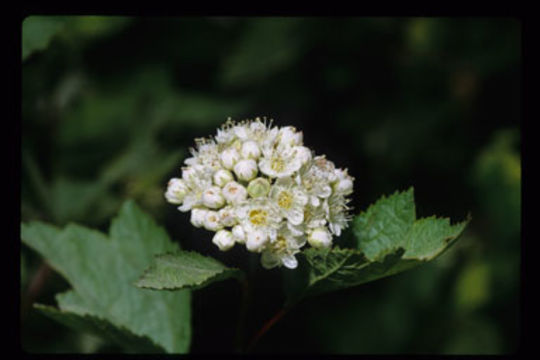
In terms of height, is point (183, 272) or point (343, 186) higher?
point (343, 186)

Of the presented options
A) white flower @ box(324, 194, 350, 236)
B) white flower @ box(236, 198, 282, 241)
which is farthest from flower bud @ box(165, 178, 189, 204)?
white flower @ box(324, 194, 350, 236)

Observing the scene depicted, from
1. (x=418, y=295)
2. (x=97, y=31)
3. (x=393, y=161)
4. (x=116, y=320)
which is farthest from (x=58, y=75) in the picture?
(x=418, y=295)

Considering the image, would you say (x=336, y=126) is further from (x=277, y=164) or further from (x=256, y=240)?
(x=256, y=240)

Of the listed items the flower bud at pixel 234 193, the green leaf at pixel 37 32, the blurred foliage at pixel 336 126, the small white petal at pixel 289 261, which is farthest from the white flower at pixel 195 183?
the blurred foliage at pixel 336 126

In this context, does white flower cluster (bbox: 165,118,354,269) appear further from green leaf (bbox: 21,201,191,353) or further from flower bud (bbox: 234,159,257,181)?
green leaf (bbox: 21,201,191,353)

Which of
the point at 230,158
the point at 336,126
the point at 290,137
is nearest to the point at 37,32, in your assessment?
the point at 230,158

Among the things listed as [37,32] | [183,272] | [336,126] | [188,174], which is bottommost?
[183,272]
